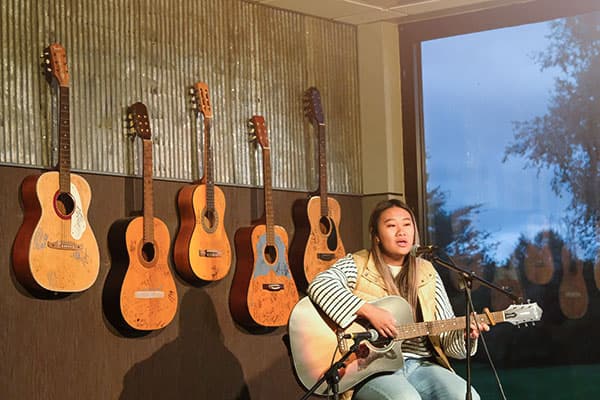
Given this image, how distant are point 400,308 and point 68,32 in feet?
7.46

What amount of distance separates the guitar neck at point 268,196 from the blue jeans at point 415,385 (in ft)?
5.14

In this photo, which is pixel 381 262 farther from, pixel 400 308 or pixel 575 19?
pixel 575 19

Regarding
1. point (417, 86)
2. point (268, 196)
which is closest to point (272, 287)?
Result: point (268, 196)

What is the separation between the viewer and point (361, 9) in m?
6.33

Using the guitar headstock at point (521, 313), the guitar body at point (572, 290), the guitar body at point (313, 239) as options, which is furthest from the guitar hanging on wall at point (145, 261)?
the guitar body at point (572, 290)

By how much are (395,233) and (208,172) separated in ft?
4.71

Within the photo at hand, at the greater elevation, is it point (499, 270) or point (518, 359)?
point (499, 270)

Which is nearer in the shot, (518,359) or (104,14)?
(104,14)

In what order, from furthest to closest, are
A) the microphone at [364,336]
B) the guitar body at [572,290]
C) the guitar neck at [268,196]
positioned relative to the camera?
the guitar body at [572,290], the guitar neck at [268,196], the microphone at [364,336]

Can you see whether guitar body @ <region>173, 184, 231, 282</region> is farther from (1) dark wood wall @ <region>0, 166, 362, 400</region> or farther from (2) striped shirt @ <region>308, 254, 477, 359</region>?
(2) striped shirt @ <region>308, 254, 477, 359</region>

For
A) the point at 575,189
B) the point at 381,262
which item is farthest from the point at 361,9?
the point at 381,262

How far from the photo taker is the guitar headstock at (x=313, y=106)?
6281mm
